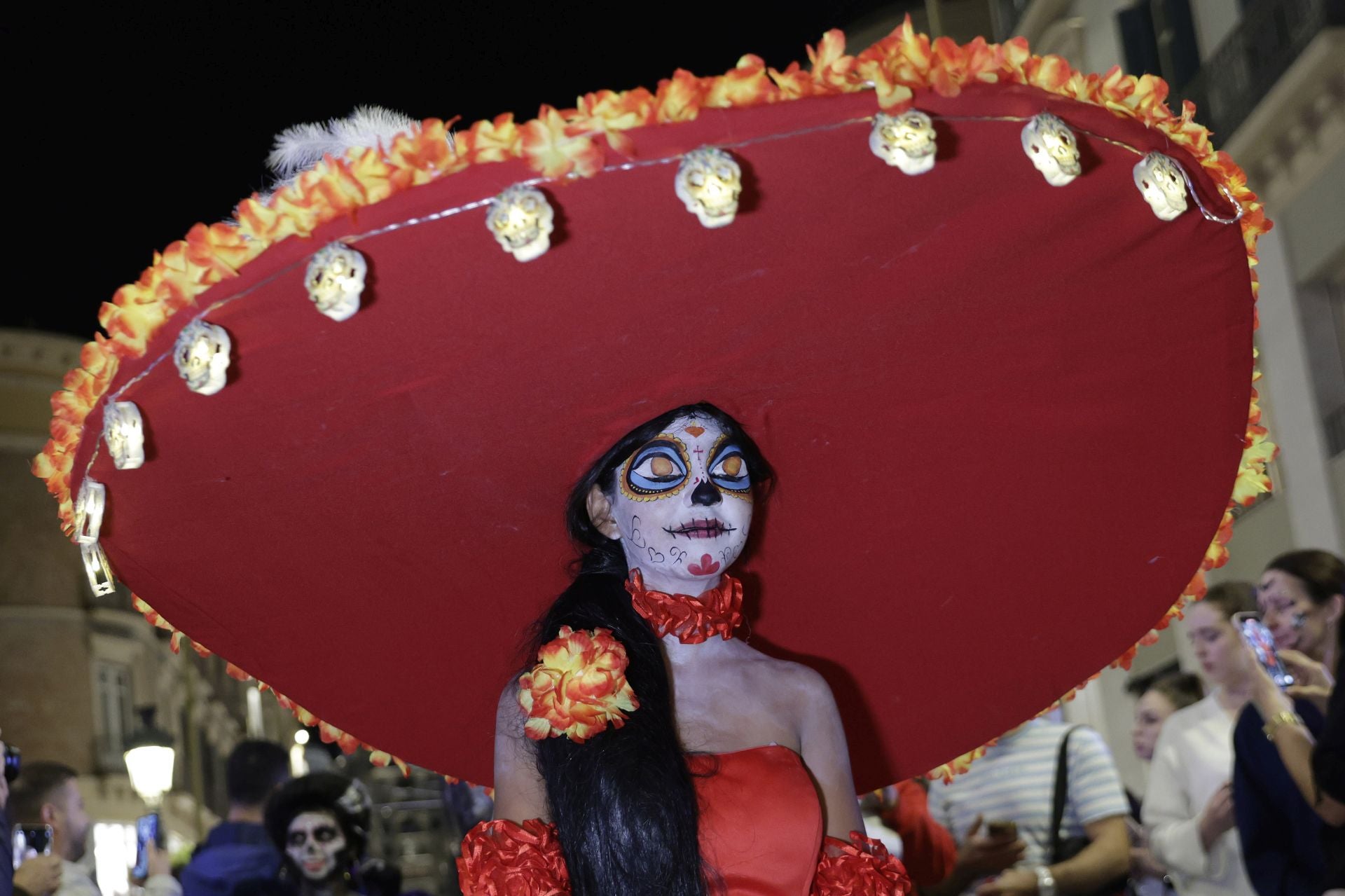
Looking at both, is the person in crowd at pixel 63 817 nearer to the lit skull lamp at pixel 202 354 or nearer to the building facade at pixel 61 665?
the lit skull lamp at pixel 202 354

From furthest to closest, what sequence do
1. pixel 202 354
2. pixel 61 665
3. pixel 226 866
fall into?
pixel 61 665
pixel 226 866
pixel 202 354

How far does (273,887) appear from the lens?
544cm

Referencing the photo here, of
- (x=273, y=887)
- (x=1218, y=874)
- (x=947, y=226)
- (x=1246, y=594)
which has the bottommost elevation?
(x=1218, y=874)

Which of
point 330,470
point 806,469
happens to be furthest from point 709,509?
point 330,470

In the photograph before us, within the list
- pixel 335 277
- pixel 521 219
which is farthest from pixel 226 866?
pixel 521 219

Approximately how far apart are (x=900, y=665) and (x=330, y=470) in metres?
1.32

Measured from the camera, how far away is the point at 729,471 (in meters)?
2.92

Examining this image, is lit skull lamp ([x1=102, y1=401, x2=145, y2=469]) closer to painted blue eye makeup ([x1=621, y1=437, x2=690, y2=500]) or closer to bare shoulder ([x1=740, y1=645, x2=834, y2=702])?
painted blue eye makeup ([x1=621, y1=437, x2=690, y2=500])

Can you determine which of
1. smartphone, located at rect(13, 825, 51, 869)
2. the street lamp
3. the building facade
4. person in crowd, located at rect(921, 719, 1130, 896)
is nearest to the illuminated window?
the building facade

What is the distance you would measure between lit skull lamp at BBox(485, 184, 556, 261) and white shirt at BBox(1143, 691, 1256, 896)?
3.46m

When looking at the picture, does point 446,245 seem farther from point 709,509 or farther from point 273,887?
point 273,887

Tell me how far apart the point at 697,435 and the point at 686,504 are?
0.14 metres

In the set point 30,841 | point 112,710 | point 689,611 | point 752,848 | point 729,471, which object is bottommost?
point 752,848

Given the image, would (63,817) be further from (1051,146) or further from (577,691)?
(1051,146)
